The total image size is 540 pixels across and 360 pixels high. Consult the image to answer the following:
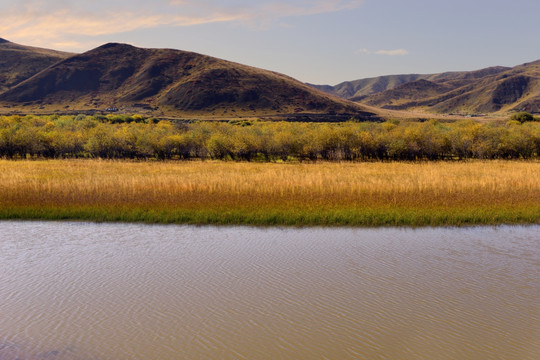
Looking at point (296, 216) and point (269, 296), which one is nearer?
point (269, 296)

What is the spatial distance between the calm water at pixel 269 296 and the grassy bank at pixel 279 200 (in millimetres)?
2607

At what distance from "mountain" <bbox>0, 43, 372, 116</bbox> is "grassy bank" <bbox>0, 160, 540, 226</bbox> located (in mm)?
114591

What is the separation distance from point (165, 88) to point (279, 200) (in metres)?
151

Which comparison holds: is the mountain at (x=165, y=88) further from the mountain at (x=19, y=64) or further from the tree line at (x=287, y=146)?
the tree line at (x=287, y=146)

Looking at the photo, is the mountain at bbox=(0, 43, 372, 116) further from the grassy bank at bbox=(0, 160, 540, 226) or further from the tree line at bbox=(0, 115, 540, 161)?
the grassy bank at bbox=(0, 160, 540, 226)

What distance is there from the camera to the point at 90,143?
47281mm

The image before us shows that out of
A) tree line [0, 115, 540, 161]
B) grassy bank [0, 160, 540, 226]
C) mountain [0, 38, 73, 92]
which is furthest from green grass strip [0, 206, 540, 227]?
mountain [0, 38, 73, 92]

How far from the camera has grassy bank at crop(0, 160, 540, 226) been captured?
768 inches

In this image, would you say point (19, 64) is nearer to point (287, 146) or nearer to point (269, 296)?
point (287, 146)

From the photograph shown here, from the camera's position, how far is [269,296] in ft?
35.2

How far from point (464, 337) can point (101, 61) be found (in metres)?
202

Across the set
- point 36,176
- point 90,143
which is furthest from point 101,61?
point 36,176

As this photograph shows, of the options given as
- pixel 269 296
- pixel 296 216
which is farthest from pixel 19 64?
pixel 269 296

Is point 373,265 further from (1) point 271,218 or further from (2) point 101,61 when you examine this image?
(2) point 101,61
